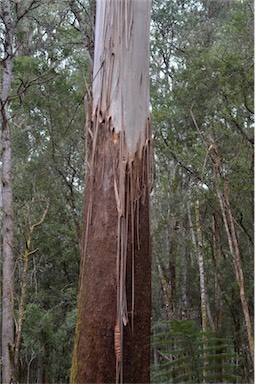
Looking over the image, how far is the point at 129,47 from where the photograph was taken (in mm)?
1931

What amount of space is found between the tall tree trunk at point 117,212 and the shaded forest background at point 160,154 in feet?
20.7

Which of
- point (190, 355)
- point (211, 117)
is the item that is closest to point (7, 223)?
point (211, 117)

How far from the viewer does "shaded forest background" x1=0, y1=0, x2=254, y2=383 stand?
8.94 m

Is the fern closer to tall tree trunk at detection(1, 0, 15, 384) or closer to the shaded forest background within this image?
tall tree trunk at detection(1, 0, 15, 384)

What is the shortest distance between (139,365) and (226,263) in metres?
10.7

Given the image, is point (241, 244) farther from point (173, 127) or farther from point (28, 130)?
point (28, 130)

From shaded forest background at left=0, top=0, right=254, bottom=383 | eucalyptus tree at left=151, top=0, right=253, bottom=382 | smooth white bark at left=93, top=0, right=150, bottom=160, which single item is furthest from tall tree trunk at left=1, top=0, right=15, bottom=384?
smooth white bark at left=93, top=0, right=150, bottom=160

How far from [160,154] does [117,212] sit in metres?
8.57

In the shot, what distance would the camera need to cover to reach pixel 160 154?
1023cm

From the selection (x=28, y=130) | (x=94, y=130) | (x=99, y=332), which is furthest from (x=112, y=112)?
(x=28, y=130)

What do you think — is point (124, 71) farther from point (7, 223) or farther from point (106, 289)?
point (7, 223)

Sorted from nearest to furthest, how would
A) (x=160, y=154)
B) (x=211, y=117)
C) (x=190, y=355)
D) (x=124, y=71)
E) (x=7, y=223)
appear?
1. (x=190, y=355)
2. (x=124, y=71)
3. (x=7, y=223)
4. (x=211, y=117)
5. (x=160, y=154)

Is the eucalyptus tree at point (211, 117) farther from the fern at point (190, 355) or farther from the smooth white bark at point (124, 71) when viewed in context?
the fern at point (190, 355)

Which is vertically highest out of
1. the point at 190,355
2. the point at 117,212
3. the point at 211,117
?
the point at 211,117
